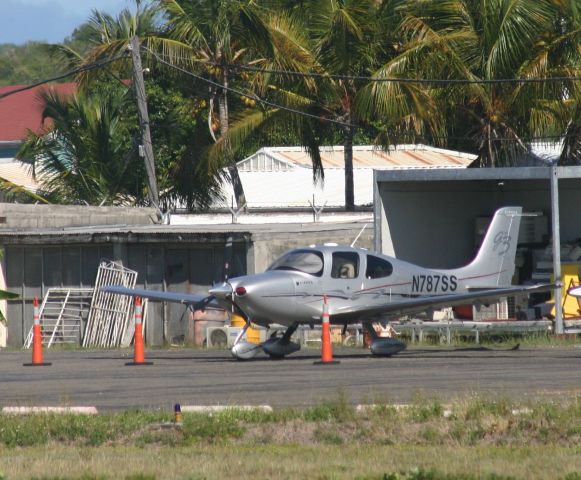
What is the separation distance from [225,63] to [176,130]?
11902 millimetres

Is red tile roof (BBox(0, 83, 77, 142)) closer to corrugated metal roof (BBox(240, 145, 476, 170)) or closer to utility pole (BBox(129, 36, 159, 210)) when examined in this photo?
corrugated metal roof (BBox(240, 145, 476, 170))

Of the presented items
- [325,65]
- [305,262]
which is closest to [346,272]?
[305,262]

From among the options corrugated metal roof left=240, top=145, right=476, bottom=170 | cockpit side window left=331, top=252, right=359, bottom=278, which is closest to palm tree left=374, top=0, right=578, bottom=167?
corrugated metal roof left=240, top=145, right=476, bottom=170

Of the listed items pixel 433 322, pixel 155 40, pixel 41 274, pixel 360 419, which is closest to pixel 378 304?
pixel 433 322

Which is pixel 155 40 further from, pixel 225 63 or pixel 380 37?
pixel 380 37

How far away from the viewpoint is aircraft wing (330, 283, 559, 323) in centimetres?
2109

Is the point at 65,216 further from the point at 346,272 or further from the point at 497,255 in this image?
the point at 346,272

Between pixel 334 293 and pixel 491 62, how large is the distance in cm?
1274

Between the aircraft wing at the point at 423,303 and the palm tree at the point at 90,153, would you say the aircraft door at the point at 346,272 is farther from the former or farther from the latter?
the palm tree at the point at 90,153

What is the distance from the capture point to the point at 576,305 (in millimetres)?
28062

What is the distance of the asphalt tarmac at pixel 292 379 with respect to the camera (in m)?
14.2

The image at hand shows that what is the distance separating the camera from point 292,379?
55.5 ft

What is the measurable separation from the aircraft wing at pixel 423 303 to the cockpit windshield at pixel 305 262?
809mm

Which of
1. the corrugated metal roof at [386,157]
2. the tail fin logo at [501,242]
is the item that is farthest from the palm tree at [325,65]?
the tail fin logo at [501,242]
